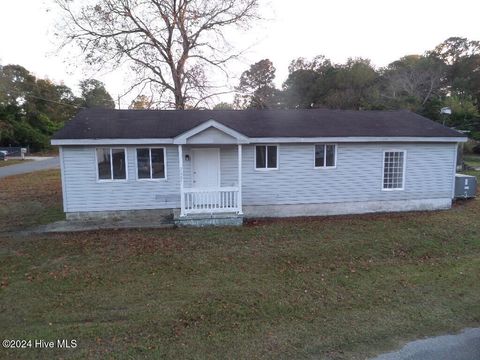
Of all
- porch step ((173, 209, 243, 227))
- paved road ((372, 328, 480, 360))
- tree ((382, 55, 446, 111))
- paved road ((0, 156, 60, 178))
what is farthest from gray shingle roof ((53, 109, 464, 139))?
tree ((382, 55, 446, 111))

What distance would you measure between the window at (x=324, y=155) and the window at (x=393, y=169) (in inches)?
79.5

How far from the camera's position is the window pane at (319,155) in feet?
37.1

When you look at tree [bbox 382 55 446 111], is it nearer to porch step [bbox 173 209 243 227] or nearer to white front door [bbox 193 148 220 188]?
white front door [bbox 193 148 220 188]

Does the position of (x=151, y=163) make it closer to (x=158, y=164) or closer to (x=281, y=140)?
(x=158, y=164)

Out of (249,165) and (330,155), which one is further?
(330,155)

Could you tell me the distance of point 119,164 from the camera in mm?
10336

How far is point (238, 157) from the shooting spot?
10.7 meters

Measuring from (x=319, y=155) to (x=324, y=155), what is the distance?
18 cm

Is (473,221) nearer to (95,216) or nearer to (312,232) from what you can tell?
(312,232)

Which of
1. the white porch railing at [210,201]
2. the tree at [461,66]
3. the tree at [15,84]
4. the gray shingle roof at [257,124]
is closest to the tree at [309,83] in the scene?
the tree at [461,66]

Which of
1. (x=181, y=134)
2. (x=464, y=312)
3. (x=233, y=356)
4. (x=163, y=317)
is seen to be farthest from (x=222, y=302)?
(x=181, y=134)

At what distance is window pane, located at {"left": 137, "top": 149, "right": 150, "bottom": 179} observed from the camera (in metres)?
10.4

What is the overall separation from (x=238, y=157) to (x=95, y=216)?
16.8 feet

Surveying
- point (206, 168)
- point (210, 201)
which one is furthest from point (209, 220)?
point (206, 168)
